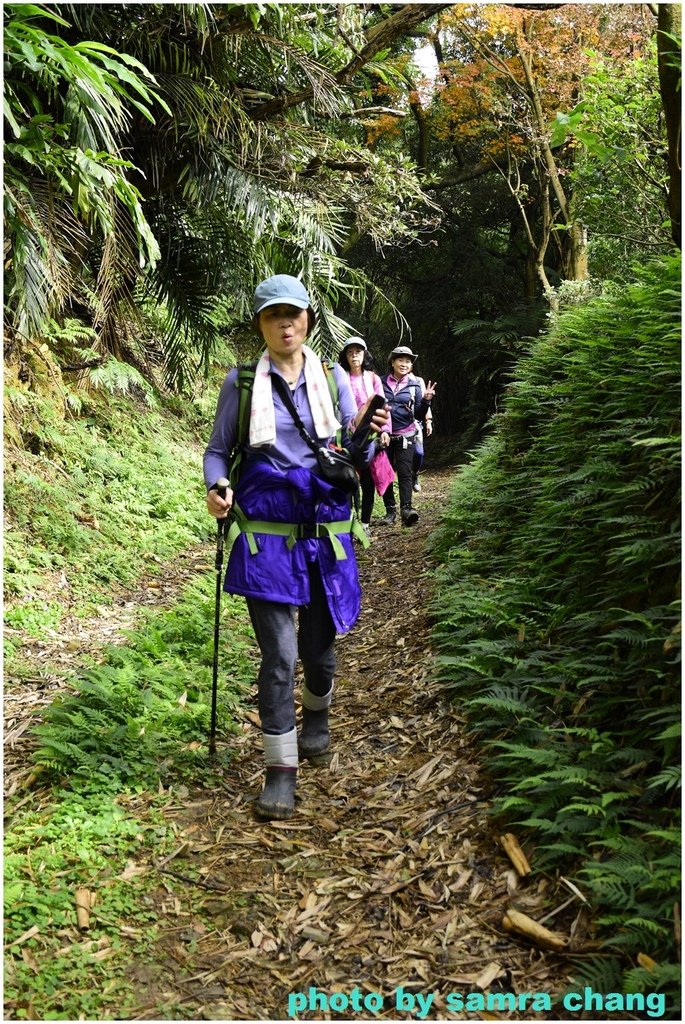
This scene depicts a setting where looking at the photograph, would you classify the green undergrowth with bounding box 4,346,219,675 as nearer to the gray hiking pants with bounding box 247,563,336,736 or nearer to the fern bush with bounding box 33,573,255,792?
the fern bush with bounding box 33,573,255,792

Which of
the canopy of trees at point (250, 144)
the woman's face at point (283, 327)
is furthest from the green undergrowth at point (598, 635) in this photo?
the woman's face at point (283, 327)

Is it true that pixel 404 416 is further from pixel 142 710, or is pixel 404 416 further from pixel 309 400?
pixel 142 710

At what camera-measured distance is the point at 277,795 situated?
3.79 metres

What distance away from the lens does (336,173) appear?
10.3 m

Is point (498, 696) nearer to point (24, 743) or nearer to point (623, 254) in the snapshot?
point (24, 743)

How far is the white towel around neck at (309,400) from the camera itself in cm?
372

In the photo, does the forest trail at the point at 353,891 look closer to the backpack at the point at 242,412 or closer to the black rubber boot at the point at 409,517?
the backpack at the point at 242,412

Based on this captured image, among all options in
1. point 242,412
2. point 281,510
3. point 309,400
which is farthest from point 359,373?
point 281,510

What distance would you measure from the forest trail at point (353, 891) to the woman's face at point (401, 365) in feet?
17.9

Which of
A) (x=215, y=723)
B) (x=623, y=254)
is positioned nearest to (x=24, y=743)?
(x=215, y=723)

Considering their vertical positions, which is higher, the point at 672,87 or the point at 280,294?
the point at 672,87

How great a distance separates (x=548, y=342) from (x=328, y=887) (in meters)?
5.05

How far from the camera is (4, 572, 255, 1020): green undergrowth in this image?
281 cm

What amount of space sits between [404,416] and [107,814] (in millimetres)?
6441
